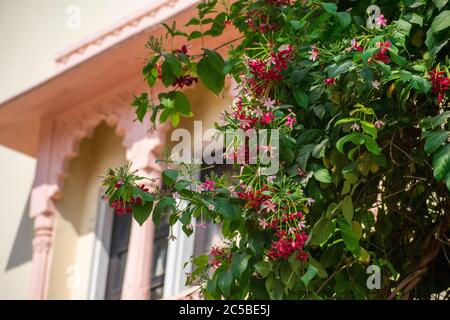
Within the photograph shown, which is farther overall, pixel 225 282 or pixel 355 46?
pixel 225 282

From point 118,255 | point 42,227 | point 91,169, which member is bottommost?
point 118,255

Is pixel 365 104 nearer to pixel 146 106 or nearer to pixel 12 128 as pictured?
pixel 146 106

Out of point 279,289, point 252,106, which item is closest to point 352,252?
point 279,289

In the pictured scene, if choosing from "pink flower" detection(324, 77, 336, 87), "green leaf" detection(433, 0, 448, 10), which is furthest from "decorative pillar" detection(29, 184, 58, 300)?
"green leaf" detection(433, 0, 448, 10)

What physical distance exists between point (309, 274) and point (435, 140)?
25.8 inches

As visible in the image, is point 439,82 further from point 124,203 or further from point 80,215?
point 80,215

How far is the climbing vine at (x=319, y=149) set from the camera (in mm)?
4375

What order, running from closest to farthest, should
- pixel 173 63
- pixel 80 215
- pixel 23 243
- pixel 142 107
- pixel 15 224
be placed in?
1. pixel 173 63
2. pixel 142 107
3. pixel 80 215
4. pixel 23 243
5. pixel 15 224

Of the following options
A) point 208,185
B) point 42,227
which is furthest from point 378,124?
point 42,227

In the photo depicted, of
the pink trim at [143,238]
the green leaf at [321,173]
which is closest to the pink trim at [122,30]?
the pink trim at [143,238]

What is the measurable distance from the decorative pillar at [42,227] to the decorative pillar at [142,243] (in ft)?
3.37

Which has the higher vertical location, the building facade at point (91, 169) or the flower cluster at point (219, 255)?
the building facade at point (91, 169)

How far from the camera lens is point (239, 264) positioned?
459 centimetres

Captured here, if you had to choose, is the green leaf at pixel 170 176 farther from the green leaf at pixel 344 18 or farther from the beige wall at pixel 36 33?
the beige wall at pixel 36 33
